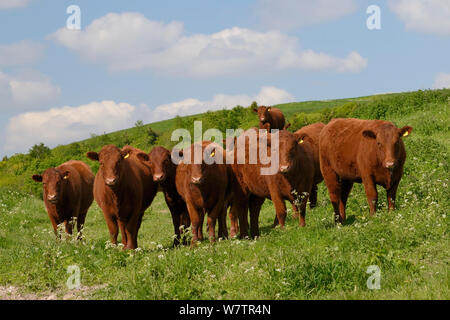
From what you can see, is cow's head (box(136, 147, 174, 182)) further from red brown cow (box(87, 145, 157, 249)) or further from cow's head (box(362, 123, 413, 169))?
cow's head (box(362, 123, 413, 169))

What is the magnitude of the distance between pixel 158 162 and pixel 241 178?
7.10 ft

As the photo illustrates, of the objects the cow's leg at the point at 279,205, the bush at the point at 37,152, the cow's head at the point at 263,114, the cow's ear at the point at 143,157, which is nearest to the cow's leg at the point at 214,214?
the cow's leg at the point at 279,205

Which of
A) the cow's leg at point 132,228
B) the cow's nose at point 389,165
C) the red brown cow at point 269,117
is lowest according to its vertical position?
the cow's leg at point 132,228

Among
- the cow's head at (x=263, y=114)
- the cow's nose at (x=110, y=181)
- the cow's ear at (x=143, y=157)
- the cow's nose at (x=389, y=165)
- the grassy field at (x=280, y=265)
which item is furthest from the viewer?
the cow's head at (x=263, y=114)

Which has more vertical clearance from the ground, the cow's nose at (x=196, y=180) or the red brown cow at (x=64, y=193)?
the cow's nose at (x=196, y=180)

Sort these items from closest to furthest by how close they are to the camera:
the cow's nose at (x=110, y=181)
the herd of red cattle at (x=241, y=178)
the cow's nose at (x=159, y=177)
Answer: the cow's nose at (x=110, y=181) → the herd of red cattle at (x=241, y=178) → the cow's nose at (x=159, y=177)

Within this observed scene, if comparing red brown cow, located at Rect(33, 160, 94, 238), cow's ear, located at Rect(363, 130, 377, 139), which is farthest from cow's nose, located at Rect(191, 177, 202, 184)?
cow's ear, located at Rect(363, 130, 377, 139)

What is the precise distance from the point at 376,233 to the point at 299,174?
9.26 feet

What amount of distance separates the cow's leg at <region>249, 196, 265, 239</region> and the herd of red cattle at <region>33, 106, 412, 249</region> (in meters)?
0.03

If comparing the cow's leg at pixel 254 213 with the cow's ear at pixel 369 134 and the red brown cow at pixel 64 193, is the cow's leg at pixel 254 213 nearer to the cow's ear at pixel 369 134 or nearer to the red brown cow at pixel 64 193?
the cow's ear at pixel 369 134

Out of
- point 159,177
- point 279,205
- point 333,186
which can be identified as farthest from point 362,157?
point 159,177

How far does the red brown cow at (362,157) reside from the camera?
39.8ft
